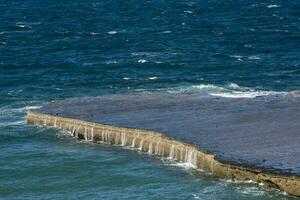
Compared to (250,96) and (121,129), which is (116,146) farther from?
(250,96)

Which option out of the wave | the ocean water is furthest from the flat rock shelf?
the wave

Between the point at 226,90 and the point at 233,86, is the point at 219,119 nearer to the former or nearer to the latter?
the point at 226,90

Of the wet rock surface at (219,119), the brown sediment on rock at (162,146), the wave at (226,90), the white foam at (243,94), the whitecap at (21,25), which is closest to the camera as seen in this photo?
the brown sediment on rock at (162,146)

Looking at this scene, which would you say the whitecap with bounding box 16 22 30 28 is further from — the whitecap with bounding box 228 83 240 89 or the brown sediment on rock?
the brown sediment on rock

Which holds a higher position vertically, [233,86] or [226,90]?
[233,86]

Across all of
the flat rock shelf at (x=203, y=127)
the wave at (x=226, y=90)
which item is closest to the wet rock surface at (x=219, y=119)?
the flat rock shelf at (x=203, y=127)

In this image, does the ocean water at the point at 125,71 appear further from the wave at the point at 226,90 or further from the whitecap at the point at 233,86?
the whitecap at the point at 233,86

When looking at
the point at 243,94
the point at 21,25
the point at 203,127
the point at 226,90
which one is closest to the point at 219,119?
the point at 203,127

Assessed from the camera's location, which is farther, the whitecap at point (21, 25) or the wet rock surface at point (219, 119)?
the whitecap at point (21, 25)

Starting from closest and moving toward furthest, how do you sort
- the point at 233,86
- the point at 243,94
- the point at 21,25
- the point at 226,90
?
the point at 243,94
the point at 226,90
the point at 233,86
the point at 21,25
